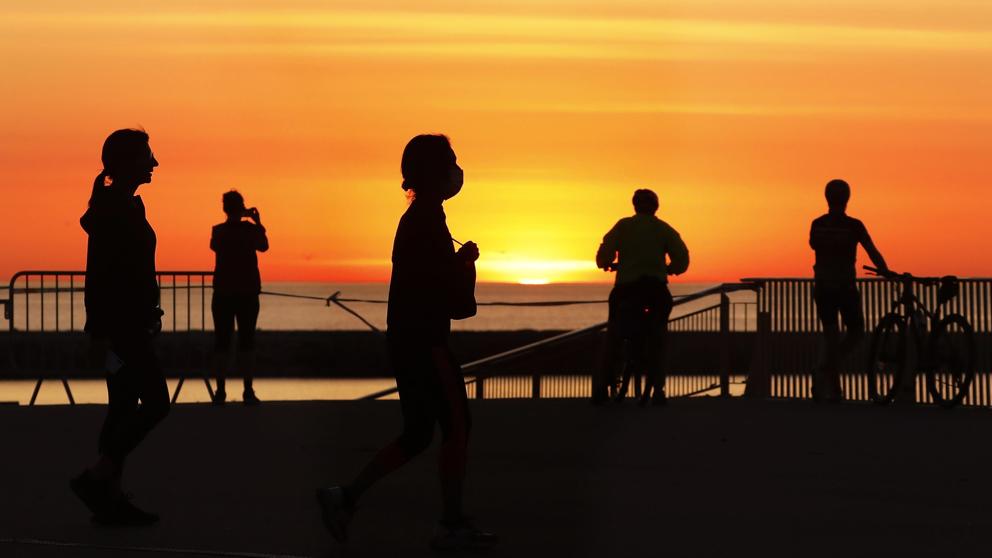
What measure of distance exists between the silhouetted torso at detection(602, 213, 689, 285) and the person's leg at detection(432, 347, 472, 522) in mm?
8499

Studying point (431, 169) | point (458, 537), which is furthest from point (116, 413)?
point (431, 169)

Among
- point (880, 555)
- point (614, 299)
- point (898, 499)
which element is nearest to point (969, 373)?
point (614, 299)

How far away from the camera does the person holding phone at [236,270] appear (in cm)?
1652

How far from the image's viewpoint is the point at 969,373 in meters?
15.8

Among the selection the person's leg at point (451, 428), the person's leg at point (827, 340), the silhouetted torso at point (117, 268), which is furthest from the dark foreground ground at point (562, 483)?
the person's leg at point (827, 340)

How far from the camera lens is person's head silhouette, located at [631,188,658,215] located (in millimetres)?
16203

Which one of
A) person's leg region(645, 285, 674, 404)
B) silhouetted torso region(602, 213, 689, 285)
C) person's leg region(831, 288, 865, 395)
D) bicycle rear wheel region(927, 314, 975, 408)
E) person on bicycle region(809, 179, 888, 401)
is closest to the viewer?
bicycle rear wheel region(927, 314, 975, 408)

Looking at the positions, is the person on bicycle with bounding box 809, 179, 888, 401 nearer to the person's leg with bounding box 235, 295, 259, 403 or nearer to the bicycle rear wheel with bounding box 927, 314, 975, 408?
the bicycle rear wheel with bounding box 927, 314, 975, 408

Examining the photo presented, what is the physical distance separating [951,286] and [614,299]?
290 cm

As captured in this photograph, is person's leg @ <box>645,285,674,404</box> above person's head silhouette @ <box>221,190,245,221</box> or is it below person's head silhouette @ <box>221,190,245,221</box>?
below

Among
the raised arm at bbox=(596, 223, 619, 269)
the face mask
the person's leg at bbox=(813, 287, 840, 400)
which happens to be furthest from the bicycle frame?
the face mask

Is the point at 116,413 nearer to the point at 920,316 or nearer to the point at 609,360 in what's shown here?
the point at 609,360

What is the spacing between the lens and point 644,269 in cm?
1602

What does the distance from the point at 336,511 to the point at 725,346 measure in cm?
1108
